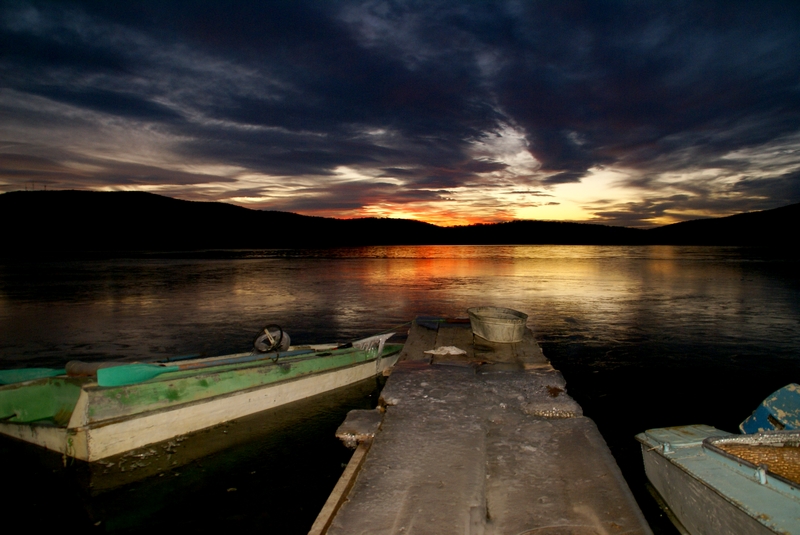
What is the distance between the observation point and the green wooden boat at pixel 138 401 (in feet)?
17.7

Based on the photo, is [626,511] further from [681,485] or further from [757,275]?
[757,275]

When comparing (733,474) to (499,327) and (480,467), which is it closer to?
(480,467)

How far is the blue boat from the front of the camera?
10.4 feet

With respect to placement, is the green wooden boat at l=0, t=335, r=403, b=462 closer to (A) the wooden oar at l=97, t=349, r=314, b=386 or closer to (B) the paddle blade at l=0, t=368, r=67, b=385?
(A) the wooden oar at l=97, t=349, r=314, b=386

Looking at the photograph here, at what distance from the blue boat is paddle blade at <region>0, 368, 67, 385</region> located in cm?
834

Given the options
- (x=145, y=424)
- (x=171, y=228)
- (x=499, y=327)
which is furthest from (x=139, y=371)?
(x=171, y=228)

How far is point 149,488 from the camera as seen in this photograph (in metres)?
5.06

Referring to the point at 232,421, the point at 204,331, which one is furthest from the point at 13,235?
the point at 232,421

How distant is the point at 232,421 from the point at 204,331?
24.5ft

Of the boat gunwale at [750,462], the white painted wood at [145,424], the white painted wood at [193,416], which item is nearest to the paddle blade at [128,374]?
the white painted wood at [145,424]

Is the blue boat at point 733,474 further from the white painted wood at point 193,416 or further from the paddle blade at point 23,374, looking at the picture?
the paddle blade at point 23,374

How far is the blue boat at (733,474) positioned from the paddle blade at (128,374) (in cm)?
648

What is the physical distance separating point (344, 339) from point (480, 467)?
9.00m

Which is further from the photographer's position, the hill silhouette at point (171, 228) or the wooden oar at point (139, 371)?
the hill silhouette at point (171, 228)
